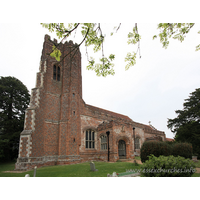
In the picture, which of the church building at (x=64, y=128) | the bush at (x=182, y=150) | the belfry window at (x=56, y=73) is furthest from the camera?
the belfry window at (x=56, y=73)

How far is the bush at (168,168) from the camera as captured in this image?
4633mm

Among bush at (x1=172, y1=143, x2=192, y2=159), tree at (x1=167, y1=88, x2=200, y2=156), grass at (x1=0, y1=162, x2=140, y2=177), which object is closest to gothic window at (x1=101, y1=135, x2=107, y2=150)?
grass at (x1=0, y1=162, x2=140, y2=177)

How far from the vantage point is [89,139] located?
693 inches

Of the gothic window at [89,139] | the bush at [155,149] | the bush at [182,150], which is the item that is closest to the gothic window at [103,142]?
the gothic window at [89,139]

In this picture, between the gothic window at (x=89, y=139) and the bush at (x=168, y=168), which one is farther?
the gothic window at (x=89, y=139)

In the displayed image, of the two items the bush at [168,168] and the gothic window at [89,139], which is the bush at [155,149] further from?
the gothic window at [89,139]

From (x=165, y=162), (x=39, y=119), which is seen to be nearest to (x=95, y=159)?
(x=39, y=119)

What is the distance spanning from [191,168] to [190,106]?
899 inches

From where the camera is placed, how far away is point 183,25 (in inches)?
187

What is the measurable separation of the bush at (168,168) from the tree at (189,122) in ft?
52.2

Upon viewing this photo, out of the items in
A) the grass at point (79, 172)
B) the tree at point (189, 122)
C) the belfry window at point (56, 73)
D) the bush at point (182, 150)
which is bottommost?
the grass at point (79, 172)

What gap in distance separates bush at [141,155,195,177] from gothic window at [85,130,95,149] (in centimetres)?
1294

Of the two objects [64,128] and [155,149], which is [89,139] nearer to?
[64,128]

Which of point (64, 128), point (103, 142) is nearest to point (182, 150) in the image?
point (103, 142)
